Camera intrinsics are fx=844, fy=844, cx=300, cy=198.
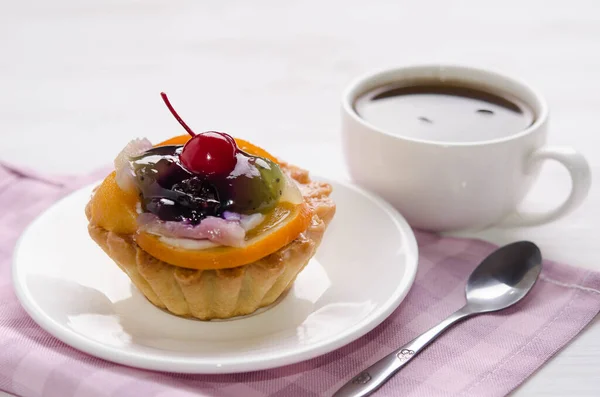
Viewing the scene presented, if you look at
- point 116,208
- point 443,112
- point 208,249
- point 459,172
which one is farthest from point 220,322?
point 443,112

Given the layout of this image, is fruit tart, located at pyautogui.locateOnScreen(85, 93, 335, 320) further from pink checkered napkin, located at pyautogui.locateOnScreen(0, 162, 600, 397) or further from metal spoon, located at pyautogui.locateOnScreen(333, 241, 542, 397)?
metal spoon, located at pyautogui.locateOnScreen(333, 241, 542, 397)

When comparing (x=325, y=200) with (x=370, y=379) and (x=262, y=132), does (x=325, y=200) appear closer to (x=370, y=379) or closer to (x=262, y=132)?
(x=370, y=379)

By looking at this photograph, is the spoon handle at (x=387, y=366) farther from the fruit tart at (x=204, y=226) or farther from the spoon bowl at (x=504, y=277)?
the fruit tart at (x=204, y=226)

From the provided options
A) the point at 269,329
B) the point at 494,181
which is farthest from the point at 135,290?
the point at 494,181

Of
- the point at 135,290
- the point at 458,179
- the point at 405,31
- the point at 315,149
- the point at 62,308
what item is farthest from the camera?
the point at 405,31

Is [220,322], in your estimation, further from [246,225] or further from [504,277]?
[504,277]

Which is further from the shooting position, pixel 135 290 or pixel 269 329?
pixel 135 290
